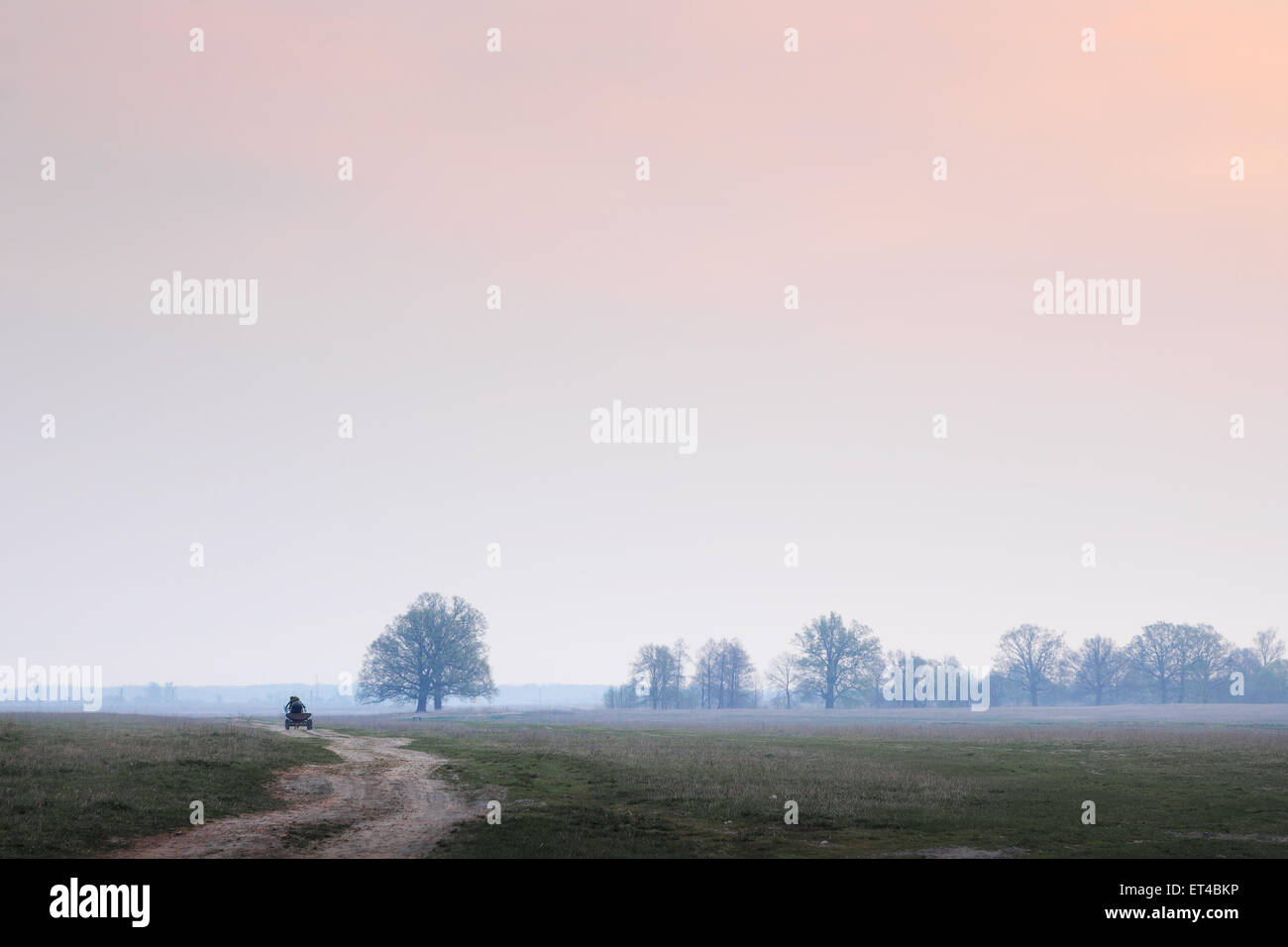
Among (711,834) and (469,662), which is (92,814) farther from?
(469,662)

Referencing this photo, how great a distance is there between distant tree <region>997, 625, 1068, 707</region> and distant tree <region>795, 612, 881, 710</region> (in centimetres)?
3984

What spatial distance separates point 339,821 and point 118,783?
30.9 feet

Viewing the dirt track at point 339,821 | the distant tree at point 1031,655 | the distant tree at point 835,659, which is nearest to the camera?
the dirt track at point 339,821

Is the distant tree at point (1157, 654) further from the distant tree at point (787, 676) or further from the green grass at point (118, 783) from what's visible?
the green grass at point (118, 783)

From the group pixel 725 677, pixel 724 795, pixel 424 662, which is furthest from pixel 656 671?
pixel 724 795

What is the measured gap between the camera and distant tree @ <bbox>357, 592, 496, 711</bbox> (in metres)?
126

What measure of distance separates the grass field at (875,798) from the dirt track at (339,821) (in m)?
1.54

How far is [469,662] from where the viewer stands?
128 m

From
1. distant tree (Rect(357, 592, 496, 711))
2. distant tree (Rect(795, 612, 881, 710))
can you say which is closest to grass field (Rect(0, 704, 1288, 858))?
distant tree (Rect(357, 592, 496, 711))

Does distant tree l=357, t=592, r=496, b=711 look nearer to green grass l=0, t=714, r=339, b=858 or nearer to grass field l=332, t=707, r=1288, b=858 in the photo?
grass field l=332, t=707, r=1288, b=858

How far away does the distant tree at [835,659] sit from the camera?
536 ft

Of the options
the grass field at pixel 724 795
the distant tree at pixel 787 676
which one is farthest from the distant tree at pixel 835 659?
the grass field at pixel 724 795
